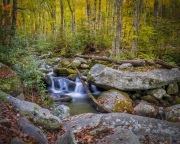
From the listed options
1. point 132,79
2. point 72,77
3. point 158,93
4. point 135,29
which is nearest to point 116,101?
point 132,79

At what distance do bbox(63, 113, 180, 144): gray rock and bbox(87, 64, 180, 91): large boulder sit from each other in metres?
3.13

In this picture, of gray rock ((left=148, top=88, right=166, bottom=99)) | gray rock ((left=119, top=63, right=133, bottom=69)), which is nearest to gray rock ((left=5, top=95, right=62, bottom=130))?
gray rock ((left=148, top=88, right=166, bottom=99))

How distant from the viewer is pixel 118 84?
29.9 feet

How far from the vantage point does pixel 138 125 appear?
18.6 feet

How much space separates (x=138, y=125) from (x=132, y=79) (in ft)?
12.2

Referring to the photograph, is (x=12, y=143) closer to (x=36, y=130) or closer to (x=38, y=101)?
(x=36, y=130)

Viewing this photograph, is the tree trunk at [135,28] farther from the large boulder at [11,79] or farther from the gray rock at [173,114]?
the large boulder at [11,79]

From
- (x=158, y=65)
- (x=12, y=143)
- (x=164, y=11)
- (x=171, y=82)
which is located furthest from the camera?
(x=164, y=11)

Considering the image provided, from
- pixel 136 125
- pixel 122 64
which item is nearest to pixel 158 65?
pixel 122 64

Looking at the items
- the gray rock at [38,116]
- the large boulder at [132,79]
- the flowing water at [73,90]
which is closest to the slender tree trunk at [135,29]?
the large boulder at [132,79]

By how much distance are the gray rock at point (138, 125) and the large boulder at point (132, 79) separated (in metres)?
3.13

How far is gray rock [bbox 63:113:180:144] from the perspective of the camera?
5.19m

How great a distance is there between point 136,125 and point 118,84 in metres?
3.62

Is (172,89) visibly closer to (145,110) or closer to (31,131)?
(145,110)
